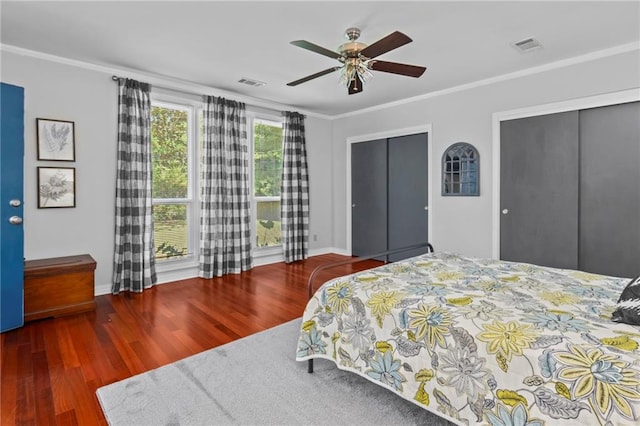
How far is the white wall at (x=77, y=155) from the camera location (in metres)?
3.34

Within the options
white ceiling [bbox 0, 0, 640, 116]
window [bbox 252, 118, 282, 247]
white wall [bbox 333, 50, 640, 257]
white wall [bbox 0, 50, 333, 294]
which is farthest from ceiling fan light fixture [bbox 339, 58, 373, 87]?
white wall [bbox 0, 50, 333, 294]

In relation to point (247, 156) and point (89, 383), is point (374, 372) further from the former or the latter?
point (247, 156)

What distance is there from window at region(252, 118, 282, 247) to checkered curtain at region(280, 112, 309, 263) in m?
0.13

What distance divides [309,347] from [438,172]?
139 inches

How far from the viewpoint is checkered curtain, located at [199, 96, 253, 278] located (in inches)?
178

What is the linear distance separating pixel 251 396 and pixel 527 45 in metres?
3.83

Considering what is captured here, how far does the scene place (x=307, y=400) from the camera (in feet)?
6.18

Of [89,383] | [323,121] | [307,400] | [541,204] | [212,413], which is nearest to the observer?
[212,413]

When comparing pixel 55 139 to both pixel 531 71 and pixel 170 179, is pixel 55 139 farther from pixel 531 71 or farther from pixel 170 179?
pixel 531 71

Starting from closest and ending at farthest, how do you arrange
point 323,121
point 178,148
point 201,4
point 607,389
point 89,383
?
point 607,389
point 89,383
point 201,4
point 178,148
point 323,121

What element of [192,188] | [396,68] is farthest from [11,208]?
[396,68]

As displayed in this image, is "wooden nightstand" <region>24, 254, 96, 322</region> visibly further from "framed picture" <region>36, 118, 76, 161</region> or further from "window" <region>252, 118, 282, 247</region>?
"window" <region>252, 118, 282, 247</region>

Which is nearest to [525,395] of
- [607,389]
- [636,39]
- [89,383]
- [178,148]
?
[607,389]

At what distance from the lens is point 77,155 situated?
3627 millimetres
